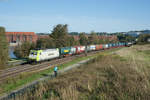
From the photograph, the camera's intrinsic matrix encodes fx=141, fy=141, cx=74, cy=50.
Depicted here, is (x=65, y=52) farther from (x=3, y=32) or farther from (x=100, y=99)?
(x=100, y=99)

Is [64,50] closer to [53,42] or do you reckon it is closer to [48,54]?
[48,54]

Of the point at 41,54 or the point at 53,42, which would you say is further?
the point at 53,42

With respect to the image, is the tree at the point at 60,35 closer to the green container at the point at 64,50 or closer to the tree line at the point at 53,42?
the tree line at the point at 53,42

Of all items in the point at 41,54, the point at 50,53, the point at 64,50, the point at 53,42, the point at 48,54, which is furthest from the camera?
the point at 53,42

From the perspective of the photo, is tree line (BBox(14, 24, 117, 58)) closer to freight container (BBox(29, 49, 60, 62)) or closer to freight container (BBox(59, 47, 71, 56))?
freight container (BBox(59, 47, 71, 56))

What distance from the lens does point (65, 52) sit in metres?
42.0

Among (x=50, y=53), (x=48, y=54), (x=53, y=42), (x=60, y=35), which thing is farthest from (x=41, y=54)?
(x=60, y=35)

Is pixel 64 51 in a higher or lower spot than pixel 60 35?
lower

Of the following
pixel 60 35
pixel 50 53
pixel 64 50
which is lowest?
pixel 50 53

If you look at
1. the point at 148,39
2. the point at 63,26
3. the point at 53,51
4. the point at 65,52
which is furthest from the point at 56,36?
the point at 148,39

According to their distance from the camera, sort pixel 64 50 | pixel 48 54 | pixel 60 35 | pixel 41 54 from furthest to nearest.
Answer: pixel 60 35
pixel 64 50
pixel 48 54
pixel 41 54

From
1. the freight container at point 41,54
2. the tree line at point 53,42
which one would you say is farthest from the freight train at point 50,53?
the tree line at point 53,42

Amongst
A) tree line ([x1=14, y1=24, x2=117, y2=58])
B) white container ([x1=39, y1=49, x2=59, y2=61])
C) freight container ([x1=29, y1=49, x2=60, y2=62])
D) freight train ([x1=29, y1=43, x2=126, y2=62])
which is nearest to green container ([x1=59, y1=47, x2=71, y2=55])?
freight train ([x1=29, y1=43, x2=126, y2=62])

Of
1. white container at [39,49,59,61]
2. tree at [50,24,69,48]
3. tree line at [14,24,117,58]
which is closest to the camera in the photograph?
white container at [39,49,59,61]
